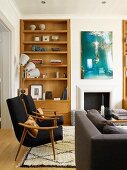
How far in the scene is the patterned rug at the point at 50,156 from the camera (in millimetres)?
3195

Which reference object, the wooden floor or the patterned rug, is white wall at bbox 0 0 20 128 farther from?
the patterned rug

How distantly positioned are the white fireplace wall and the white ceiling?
259 millimetres

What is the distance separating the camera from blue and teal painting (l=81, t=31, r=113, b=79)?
6.43m

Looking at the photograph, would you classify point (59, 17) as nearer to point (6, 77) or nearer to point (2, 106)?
point (6, 77)

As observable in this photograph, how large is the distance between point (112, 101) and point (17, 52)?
9.29ft

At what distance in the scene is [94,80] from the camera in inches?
255

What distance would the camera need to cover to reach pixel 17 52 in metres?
6.12

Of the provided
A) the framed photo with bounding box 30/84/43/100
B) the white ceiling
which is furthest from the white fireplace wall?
the framed photo with bounding box 30/84/43/100

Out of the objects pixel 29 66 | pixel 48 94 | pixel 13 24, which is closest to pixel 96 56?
pixel 48 94

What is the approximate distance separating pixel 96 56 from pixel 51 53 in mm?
1220

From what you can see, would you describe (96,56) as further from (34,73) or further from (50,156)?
(50,156)

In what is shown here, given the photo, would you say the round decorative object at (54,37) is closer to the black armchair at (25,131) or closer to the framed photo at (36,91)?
the framed photo at (36,91)

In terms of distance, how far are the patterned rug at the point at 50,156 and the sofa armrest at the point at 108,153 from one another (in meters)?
1.47

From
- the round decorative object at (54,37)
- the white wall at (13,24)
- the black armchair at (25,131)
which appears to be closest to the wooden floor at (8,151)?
the black armchair at (25,131)
